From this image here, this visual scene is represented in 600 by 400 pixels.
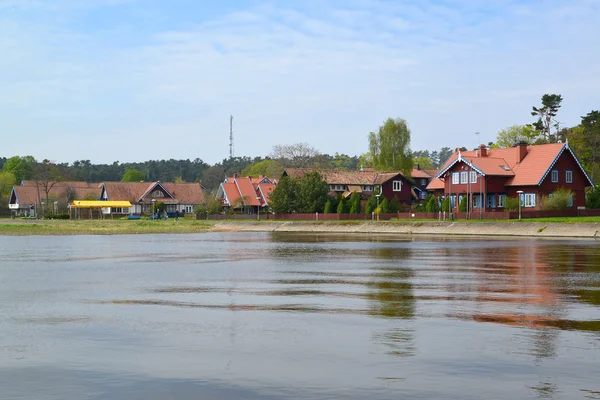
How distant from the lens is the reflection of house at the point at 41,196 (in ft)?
490

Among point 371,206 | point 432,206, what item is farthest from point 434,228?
point 371,206

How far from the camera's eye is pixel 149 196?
148 meters

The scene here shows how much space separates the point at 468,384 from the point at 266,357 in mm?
3957

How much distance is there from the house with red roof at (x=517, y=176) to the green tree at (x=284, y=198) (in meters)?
23.4

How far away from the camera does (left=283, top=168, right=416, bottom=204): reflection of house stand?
349ft

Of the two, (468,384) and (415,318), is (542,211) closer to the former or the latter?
(415,318)

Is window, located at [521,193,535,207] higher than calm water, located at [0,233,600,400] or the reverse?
higher

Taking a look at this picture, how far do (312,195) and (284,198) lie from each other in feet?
15.0

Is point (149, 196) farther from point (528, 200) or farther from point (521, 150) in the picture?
point (528, 200)

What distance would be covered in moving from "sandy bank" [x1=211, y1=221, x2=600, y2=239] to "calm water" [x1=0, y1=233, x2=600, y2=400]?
30309 mm

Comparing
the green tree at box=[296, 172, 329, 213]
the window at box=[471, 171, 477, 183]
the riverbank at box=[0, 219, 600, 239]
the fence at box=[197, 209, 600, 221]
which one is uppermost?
the window at box=[471, 171, 477, 183]

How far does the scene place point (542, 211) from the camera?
70938 mm

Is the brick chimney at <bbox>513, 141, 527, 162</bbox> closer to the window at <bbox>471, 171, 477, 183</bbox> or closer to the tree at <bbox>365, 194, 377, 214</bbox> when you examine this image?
the window at <bbox>471, 171, 477, 183</bbox>

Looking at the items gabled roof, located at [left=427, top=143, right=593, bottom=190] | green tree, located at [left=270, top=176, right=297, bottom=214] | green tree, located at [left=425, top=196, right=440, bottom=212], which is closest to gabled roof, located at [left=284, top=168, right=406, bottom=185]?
green tree, located at [left=270, top=176, right=297, bottom=214]
